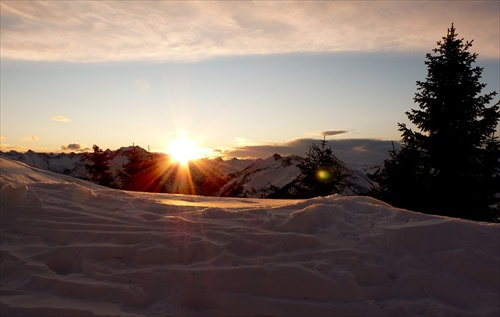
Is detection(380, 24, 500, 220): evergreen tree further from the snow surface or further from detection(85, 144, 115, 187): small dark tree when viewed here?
detection(85, 144, 115, 187): small dark tree

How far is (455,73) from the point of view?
664 inches

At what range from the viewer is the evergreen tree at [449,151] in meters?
15.4

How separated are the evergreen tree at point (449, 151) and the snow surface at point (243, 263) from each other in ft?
33.5

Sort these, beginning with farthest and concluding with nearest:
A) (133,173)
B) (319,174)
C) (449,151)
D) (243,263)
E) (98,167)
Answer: (98,167)
(133,173)
(319,174)
(449,151)
(243,263)

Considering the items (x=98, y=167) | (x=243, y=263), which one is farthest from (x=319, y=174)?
(x=98, y=167)

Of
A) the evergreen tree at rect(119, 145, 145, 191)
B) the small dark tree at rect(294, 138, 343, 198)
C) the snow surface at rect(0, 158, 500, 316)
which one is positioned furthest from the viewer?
the evergreen tree at rect(119, 145, 145, 191)

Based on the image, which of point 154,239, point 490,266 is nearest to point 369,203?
point 490,266

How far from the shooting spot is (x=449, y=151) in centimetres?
1592

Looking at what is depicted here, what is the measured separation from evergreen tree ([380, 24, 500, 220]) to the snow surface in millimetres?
10221

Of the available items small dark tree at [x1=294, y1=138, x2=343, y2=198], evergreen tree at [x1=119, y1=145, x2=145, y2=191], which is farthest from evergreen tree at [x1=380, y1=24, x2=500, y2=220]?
evergreen tree at [x1=119, y1=145, x2=145, y2=191]

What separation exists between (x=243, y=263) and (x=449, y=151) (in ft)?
47.1

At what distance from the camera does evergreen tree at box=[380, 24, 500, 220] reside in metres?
15.4

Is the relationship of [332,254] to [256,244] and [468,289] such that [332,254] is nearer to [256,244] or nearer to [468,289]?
[256,244]

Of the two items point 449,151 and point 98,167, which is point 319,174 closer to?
point 449,151
